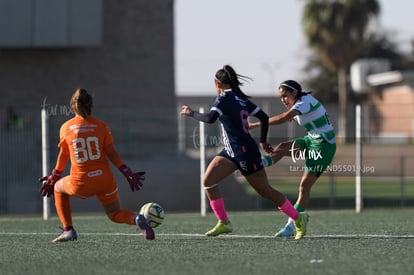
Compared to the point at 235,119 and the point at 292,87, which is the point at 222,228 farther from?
the point at 292,87

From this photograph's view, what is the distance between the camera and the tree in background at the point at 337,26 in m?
58.2

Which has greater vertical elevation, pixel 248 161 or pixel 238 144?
pixel 238 144

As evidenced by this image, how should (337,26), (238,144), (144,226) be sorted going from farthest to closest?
(337,26) → (238,144) → (144,226)

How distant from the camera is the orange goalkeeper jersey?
1113 cm

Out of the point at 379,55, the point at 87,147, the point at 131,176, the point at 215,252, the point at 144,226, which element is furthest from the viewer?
the point at 379,55

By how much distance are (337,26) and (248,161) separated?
47.6 metres

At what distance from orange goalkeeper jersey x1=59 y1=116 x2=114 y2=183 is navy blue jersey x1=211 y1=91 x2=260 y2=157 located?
1.34 metres

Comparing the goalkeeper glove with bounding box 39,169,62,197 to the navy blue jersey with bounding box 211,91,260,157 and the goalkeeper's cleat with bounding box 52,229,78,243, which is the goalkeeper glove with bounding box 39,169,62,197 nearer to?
the goalkeeper's cleat with bounding box 52,229,78,243

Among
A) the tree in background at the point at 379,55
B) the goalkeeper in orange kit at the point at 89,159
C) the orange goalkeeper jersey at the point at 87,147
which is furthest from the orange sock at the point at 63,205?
the tree in background at the point at 379,55

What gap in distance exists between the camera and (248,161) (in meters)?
11.5

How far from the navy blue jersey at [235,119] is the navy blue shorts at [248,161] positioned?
0.05 m

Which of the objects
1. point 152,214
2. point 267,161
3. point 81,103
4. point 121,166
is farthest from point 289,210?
point 81,103

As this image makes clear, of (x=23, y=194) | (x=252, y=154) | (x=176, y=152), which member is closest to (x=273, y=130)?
(x=176, y=152)

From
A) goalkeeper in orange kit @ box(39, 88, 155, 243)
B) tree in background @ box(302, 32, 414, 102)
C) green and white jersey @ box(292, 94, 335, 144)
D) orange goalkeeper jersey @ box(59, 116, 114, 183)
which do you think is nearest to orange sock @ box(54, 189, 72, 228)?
goalkeeper in orange kit @ box(39, 88, 155, 243)
